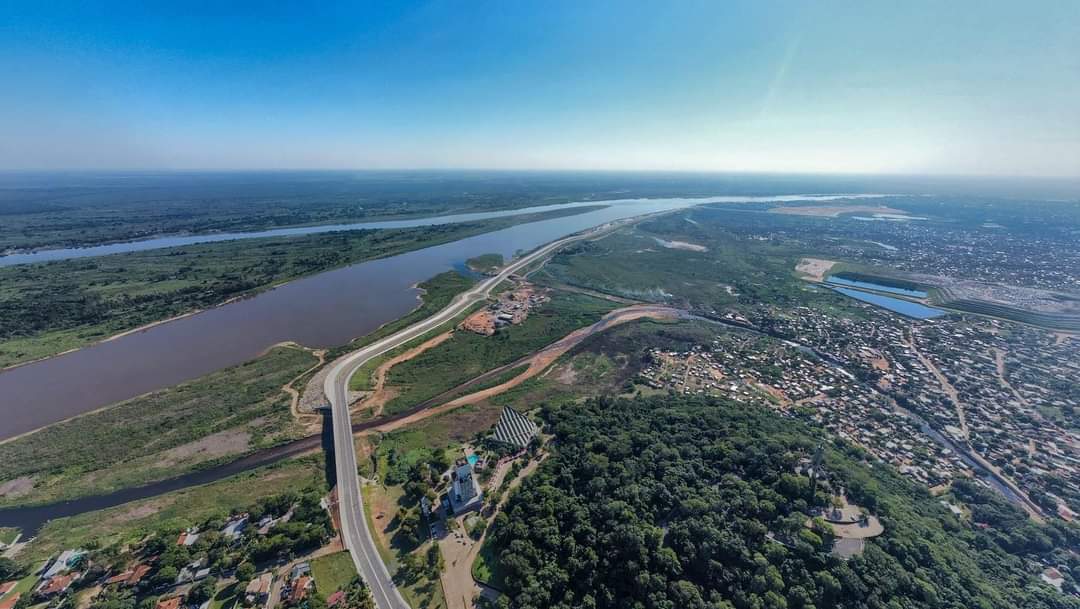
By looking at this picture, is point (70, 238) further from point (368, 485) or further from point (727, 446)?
point (727, 446)

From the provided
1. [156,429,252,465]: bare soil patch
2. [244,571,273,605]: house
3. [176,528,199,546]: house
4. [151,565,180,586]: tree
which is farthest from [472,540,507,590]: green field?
[156,429,252,465]: bare soil patch

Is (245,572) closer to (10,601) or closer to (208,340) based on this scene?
(10,601)

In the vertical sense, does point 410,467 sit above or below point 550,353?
below

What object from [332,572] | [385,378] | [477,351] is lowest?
[332,572]

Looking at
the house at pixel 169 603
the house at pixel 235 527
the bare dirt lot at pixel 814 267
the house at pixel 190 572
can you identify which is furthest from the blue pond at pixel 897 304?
the house at pixel 169 603

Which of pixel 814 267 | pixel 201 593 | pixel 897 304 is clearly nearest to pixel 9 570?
pixel 201 593
